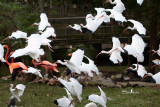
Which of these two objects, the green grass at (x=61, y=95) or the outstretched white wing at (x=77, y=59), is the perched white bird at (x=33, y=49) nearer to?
the outstretched white wing at (x=77, y=59)

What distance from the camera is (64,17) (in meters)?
13.4

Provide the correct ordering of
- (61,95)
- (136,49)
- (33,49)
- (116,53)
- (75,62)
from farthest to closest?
(61,95)
(116,53)
(136,49)
(75,62)
(33,49)

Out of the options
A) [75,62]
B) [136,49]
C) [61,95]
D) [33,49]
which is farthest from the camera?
[61,95]

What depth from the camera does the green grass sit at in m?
6.34

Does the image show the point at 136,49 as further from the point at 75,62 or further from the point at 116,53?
the point at 75,62

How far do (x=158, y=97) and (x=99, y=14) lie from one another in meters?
3.18

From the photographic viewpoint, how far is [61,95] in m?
7.45

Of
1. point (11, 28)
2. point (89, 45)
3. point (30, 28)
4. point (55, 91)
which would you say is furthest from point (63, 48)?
point (55, 91)

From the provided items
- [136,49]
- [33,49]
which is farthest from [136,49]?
→ [33,49]

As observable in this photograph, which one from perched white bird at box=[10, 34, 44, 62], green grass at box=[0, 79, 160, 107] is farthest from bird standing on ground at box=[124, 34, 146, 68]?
green grass at box=[0, 79, 160, 107]

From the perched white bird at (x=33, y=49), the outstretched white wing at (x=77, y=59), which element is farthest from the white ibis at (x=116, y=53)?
the perched white bird at (x=33, y=49)

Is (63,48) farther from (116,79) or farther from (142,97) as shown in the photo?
(142,97)

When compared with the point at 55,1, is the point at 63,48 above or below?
below

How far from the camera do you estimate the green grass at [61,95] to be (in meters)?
6.34
